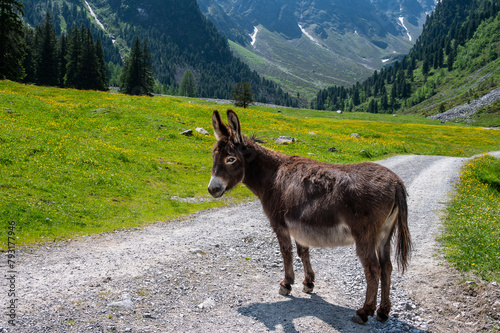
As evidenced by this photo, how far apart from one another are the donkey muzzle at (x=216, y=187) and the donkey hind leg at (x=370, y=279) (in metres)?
3.20

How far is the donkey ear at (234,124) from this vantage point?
6613 mm

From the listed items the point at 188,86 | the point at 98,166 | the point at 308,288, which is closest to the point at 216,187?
the point at 308,288

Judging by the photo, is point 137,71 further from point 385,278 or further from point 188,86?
point 385,278

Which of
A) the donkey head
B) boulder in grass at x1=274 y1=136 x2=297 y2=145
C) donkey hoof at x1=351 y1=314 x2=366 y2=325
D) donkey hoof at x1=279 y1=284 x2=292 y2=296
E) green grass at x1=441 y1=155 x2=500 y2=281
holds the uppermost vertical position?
the donkey head

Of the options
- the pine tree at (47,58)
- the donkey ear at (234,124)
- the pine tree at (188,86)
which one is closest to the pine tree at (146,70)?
the pine tree at (47,58)

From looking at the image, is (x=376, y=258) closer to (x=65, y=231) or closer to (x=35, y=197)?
(x=65, y=231)

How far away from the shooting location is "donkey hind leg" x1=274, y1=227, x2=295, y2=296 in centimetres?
702

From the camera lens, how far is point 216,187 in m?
6.86

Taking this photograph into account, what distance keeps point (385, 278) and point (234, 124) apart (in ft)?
15.0

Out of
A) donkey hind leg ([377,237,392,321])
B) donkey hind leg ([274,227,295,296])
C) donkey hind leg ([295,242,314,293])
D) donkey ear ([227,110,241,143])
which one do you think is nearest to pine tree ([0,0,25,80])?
donkey ear ([227,110,241,143])

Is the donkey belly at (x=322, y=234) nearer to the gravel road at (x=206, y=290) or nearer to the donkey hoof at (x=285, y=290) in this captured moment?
the donkey hoof at (x=285, y=290)

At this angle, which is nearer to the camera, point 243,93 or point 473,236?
point 473,236

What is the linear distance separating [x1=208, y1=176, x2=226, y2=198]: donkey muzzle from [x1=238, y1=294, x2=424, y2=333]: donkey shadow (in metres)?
2.64

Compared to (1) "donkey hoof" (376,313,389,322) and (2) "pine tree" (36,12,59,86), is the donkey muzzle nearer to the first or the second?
(1) "donkey hoof" (376,313,389,322)
